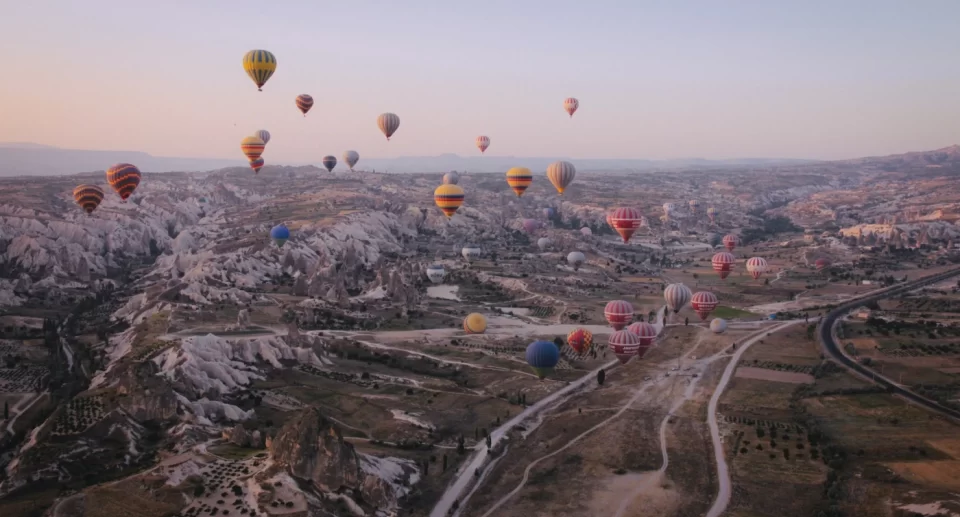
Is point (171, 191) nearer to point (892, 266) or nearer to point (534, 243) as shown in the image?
point (534, 243)

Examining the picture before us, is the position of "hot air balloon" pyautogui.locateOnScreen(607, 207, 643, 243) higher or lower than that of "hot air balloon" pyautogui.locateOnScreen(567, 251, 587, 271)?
higher

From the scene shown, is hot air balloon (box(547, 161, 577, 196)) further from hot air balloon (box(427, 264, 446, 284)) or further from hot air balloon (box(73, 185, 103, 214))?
hot air balloon (box(73, 185, 103, 214))

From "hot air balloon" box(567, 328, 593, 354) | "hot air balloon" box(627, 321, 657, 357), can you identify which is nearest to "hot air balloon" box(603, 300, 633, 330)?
"hot air balloon" box(567, 328, 593, 354)


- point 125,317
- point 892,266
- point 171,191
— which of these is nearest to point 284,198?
point 171,191

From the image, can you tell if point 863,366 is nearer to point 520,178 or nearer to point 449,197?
point 520,178

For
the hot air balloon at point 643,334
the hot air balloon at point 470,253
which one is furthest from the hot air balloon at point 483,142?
the hot air balloon at point 643,334
